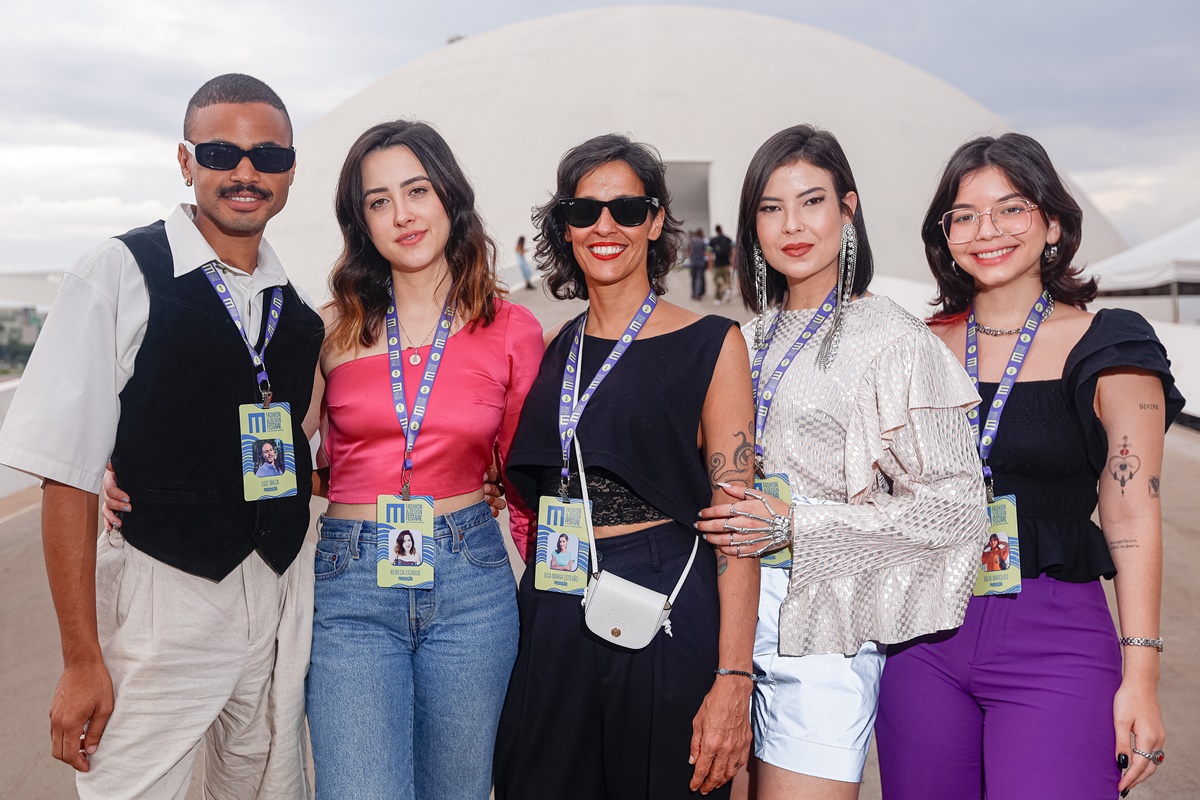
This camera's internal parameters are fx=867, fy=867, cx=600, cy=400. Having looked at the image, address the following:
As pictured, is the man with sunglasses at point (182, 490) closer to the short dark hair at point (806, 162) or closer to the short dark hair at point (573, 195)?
the short dark hair at point (573, 195)

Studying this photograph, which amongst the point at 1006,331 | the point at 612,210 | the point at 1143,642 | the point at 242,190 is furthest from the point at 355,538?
the point at 1143,642

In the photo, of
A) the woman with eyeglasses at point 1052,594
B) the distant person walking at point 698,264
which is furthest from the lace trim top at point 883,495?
the distant person walking at point 698,264

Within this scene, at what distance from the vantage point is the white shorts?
203cm

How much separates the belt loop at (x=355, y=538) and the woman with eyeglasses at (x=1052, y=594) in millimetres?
1383

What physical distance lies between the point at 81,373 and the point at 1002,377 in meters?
2.21

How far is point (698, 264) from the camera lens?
15.1 metres

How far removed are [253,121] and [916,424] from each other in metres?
1.82

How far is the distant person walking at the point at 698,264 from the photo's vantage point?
48.8 feet

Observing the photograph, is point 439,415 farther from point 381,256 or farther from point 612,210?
point 612,210

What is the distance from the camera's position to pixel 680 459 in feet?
6.85

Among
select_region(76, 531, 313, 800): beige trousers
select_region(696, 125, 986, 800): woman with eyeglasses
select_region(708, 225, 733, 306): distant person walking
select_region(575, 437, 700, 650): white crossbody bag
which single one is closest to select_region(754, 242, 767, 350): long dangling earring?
select_region(696, 125, 986, 800): woman with eyeglasses

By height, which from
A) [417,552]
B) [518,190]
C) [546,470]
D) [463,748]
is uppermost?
[518,190]

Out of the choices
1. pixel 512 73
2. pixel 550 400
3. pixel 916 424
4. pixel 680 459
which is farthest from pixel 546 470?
pixel 512 73

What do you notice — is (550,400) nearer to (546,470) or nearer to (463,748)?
(546,470)
